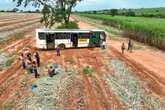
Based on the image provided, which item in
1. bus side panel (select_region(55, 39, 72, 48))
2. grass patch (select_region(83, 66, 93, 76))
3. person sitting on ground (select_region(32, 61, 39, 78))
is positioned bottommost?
grass patch (select_region(83, 66, 93, 76))

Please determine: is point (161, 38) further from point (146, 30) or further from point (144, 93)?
point (144, 93)

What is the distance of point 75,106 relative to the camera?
2241 cm

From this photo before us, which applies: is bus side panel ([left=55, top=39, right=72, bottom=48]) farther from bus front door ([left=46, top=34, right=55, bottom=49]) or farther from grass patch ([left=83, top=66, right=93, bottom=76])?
grass patch ([left=83, top=66, right=93, bottom=76])

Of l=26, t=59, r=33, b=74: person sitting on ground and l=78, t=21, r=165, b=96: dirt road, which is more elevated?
l=26, t=59, r=33, b=74: person sitting on ground

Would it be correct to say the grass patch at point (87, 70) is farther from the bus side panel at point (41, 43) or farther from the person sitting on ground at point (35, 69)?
the bus side panel at point (41, 43)

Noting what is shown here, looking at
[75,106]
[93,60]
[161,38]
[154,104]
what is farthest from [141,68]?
[161,38]

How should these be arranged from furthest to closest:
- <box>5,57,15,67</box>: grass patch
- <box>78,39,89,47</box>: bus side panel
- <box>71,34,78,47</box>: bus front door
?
<box>78,39,89,47</box>: bus side panel → <box>71,34,78,47</box>: bus front door → <box>5,57,15,67</box>: grass patch

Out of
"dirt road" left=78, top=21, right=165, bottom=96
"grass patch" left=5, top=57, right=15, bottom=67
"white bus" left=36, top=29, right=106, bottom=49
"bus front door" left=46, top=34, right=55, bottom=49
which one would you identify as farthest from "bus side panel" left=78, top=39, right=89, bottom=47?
"grass patch" left=5, top=57, right=15, bottom=67

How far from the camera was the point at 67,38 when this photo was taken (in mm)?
47438

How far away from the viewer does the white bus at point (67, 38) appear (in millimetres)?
45656

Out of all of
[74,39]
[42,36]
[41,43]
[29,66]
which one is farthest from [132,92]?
[74,39]

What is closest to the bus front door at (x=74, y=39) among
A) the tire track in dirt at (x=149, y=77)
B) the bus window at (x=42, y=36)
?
the bus window at (x=42, y=36)

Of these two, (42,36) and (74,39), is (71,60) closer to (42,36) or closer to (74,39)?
(42,36)

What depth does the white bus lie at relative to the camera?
150ft
